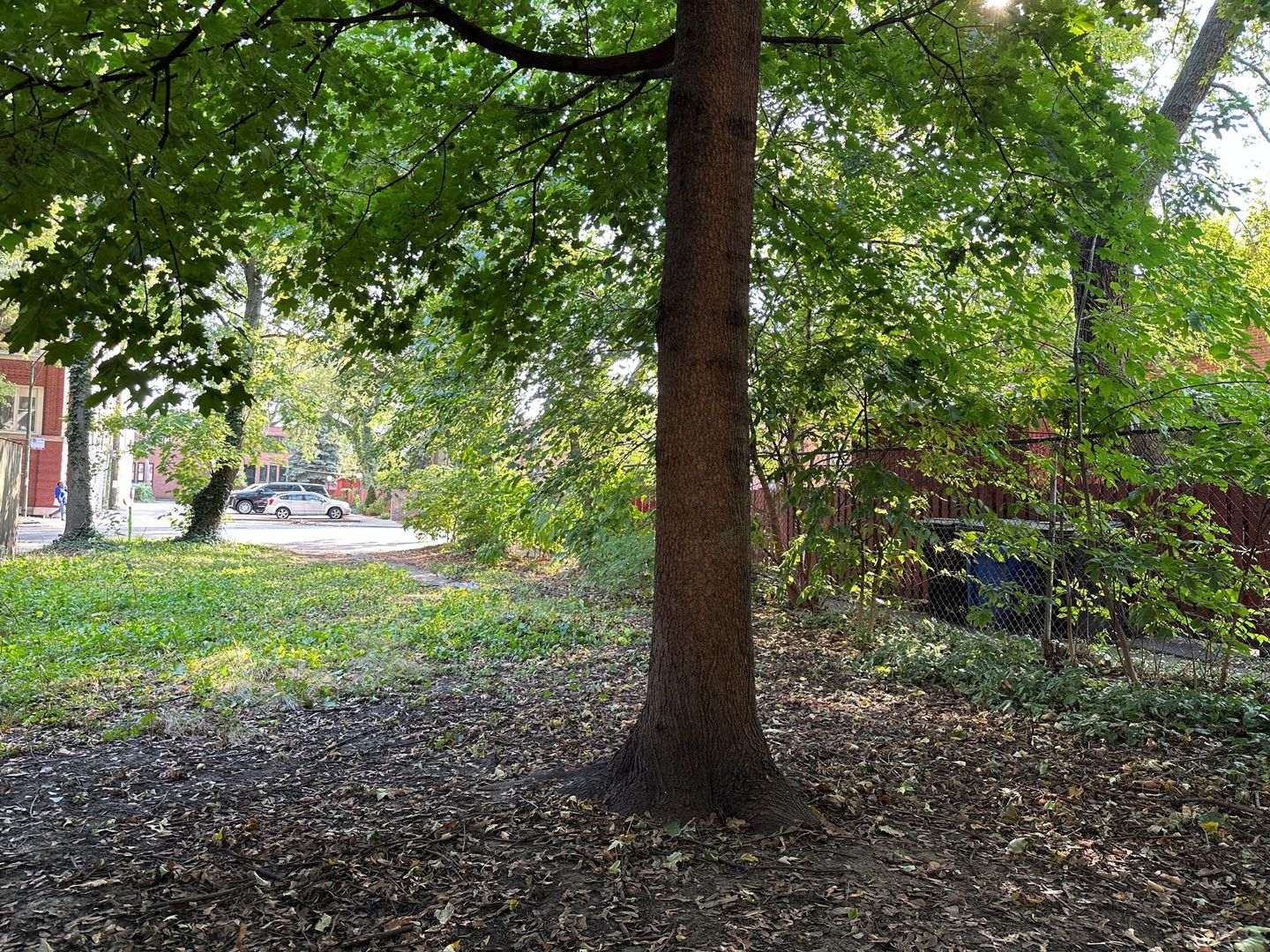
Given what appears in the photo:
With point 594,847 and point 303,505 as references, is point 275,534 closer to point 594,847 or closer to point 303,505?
point 303,505

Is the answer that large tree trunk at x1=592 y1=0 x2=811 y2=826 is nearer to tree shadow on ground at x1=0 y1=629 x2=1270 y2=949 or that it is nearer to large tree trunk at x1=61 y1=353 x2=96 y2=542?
tree shadow on ground at x1=0 y1=629 x2=1270 y2=949

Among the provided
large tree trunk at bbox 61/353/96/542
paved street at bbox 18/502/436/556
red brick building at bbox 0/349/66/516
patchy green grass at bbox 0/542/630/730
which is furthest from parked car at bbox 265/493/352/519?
patchy green grass at bbox 0/542/630/730

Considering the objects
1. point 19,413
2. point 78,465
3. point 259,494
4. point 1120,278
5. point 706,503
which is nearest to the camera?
point 706,503

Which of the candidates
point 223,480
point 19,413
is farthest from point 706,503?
point 19,413

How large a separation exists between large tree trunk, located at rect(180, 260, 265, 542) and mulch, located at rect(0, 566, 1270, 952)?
15.4 metres

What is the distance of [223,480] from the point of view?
66.2 feet

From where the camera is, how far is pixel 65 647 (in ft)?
24.2

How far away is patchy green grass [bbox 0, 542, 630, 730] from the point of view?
6027 mm

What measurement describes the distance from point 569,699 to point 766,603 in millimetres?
4068

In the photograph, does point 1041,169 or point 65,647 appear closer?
point 1041,169

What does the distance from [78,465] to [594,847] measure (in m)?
17.6

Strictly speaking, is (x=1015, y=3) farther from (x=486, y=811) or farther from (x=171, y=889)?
(x=171, y=889)

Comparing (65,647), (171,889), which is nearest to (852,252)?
(171,889)

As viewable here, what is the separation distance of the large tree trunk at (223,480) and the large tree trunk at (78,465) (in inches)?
97.7
